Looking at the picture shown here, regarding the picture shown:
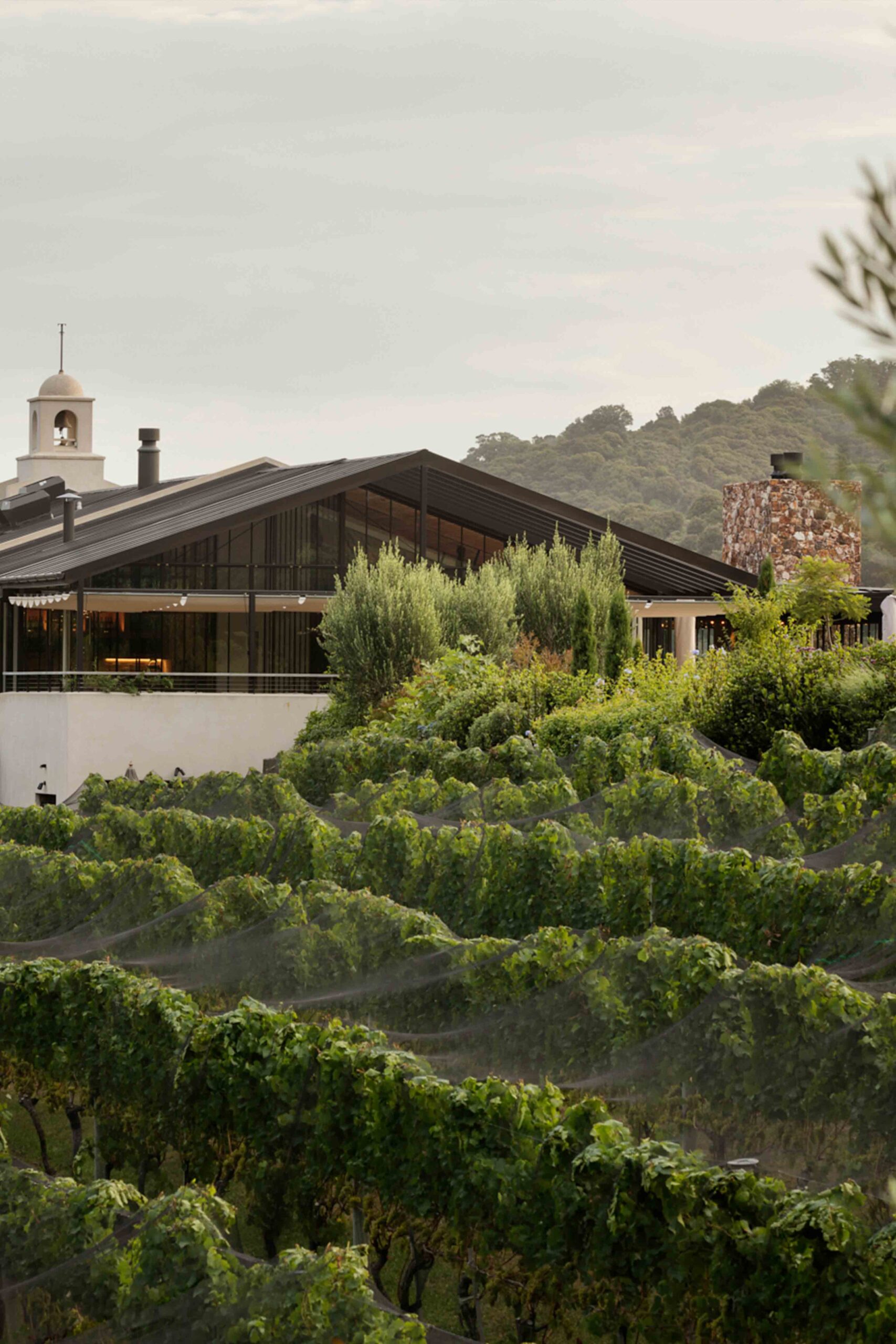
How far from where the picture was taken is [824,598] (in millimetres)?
35719

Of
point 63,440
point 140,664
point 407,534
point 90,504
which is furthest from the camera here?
point 63,440

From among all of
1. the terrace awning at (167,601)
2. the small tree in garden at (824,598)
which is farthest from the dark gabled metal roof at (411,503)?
the small tree in garden at (824,598)

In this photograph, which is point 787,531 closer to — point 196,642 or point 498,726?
point 196,642

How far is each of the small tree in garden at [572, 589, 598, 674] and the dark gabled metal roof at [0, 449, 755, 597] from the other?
5036mm

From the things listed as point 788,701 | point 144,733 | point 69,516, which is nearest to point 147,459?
point 69,516

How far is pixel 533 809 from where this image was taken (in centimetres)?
1722

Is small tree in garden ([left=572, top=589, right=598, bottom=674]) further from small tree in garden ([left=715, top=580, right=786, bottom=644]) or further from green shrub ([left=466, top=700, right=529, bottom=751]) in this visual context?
green shrub ([left=466, top=700, right=529, bottom=751])

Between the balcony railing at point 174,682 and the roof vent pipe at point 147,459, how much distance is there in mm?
11777

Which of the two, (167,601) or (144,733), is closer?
(144,733)

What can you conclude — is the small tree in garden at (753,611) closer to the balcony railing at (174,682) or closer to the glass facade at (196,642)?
the balcony railing at (174,682)

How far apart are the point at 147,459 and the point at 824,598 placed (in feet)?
62.0

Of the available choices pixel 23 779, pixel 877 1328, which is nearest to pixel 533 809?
pixel 877 1328

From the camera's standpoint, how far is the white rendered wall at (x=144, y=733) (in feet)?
93.4

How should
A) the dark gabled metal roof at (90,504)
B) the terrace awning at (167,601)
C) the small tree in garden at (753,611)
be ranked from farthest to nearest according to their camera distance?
the dark gabled metal roof at (90,504)
the small tree in garden at (753,611)
the terrace awning at (167,601)
